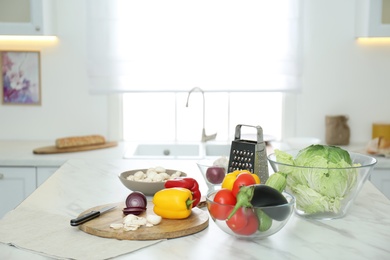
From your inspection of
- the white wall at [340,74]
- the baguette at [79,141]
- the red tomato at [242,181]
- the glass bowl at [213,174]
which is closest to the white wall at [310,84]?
the white wall at [340,74]

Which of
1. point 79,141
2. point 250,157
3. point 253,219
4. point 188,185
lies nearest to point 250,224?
point 253,219

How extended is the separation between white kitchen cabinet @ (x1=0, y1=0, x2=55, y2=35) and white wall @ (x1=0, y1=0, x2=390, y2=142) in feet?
1.04

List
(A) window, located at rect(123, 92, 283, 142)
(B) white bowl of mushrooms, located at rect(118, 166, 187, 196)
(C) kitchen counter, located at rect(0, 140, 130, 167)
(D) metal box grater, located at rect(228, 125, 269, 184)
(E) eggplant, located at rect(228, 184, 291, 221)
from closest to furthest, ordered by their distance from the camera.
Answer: (E) eggplant, located at rect(228, 184, 291, 221), (D) metal box grater, located at rect(228, 125, 269, 184), (B) white bowl of mushrooms, located at rect(118, 166, 187, 196), (C) kitchen counter, located at rect(0, 140, 130, 167), (A) window, located at rect(123, 92, 283, 142)

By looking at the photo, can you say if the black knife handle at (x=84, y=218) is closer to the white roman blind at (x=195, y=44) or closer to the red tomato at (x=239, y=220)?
the red tomato at (x=239, y=220)

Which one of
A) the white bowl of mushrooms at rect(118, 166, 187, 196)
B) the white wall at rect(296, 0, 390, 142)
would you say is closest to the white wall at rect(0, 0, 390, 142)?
the white wall at rect(296, 0, 390, 142)

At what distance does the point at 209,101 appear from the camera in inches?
167

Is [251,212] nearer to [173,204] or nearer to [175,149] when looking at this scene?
[173,204]

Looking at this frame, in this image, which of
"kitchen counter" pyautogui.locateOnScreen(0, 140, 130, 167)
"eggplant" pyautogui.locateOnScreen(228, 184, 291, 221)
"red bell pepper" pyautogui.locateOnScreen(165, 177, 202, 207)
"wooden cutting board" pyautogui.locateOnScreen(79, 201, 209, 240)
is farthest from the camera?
"kitchen counter" pyautogui.locateOnScreen(0, 140, 130, 167)

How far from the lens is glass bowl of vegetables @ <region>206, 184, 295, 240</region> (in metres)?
1.69

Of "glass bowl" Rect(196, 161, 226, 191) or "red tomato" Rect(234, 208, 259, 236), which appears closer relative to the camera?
"red tomato" Rect(234, 208, 259, 236)

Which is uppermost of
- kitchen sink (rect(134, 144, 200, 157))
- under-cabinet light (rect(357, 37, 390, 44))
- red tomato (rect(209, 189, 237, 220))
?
under-cabinet light (rect(357, 37, 390, 44))

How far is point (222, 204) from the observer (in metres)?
1.74

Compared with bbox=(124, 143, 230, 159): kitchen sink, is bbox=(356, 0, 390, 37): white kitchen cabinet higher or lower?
higher

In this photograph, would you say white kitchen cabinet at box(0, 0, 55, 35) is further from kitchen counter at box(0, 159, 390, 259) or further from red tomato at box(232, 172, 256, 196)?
red tomato at box(232, 172, 256, 196)
